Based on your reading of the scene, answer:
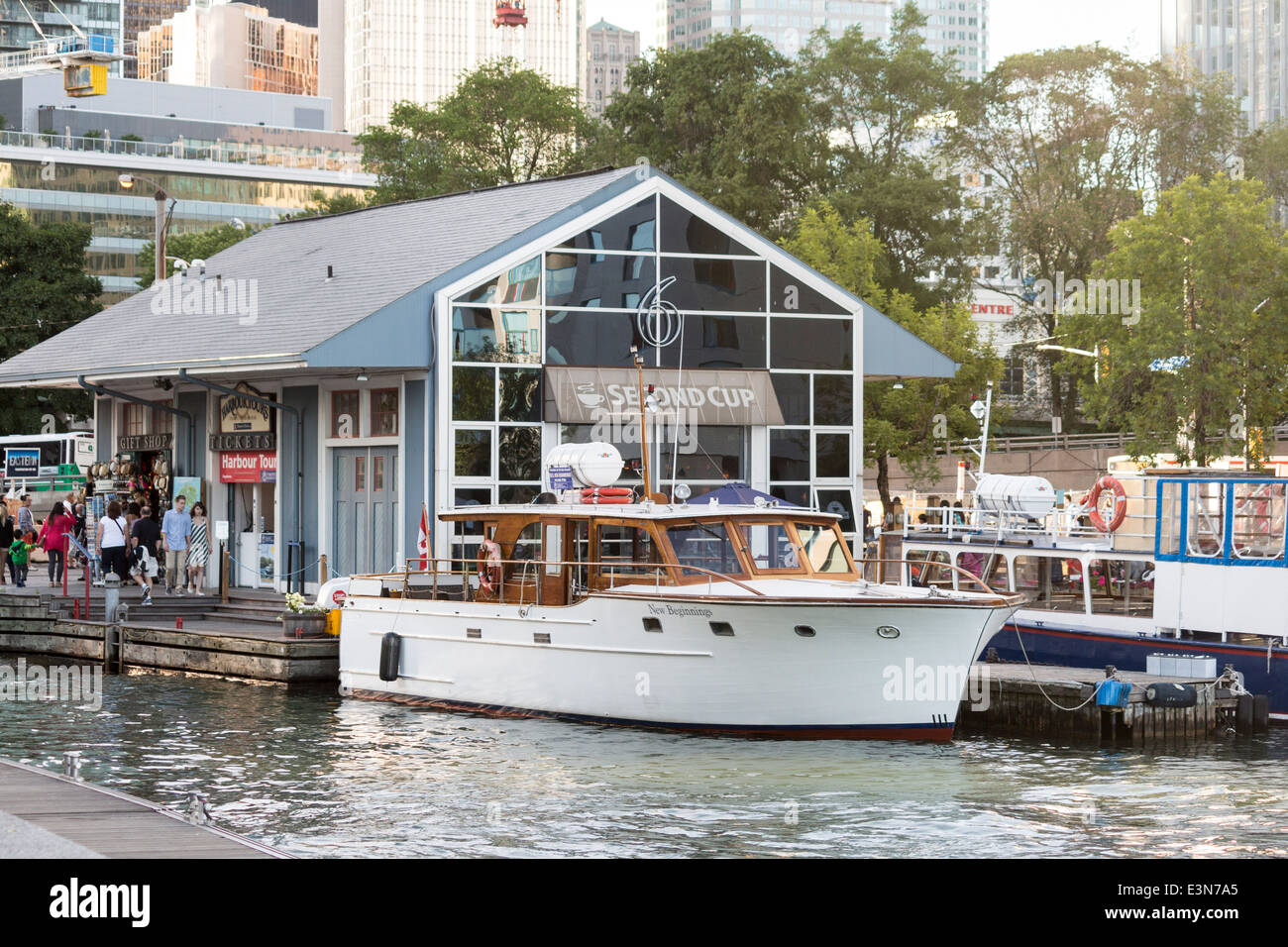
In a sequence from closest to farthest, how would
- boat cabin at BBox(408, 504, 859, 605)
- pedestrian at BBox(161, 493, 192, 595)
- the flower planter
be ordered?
boat cabin at BBox(408, 504, 859, 605) → the flower planter → pedestrian at BBox(161, 493, 192, 595)

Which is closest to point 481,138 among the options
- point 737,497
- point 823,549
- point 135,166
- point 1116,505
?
point 1116,505

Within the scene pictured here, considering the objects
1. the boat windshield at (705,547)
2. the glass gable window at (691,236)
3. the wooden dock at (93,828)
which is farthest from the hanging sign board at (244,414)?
the wooden dock at (93,828)

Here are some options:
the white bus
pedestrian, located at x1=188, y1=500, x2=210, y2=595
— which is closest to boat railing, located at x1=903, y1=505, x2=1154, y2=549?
pedestrian, located at x1=188, y1=500, x2=210, y2=595

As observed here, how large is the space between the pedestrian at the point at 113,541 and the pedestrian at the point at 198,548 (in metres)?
1.28

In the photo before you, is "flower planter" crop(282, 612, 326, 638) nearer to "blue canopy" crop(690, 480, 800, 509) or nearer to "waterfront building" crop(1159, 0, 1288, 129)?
"blue canopy" crop(690, 480, 800, 509)

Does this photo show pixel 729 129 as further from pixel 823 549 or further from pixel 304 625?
pixel 823 549

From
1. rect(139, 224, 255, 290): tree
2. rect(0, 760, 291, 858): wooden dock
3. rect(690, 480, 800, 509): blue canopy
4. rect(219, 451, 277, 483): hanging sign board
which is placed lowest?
rect(0, 760, 291, 858): wooden dock

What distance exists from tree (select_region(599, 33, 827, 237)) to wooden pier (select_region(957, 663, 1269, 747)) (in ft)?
125

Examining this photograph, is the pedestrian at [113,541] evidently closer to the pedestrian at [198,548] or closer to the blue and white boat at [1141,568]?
the pedestrian at [198,548]

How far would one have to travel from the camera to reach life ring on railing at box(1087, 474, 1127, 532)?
25.8 meters

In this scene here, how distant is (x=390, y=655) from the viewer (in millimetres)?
24016
